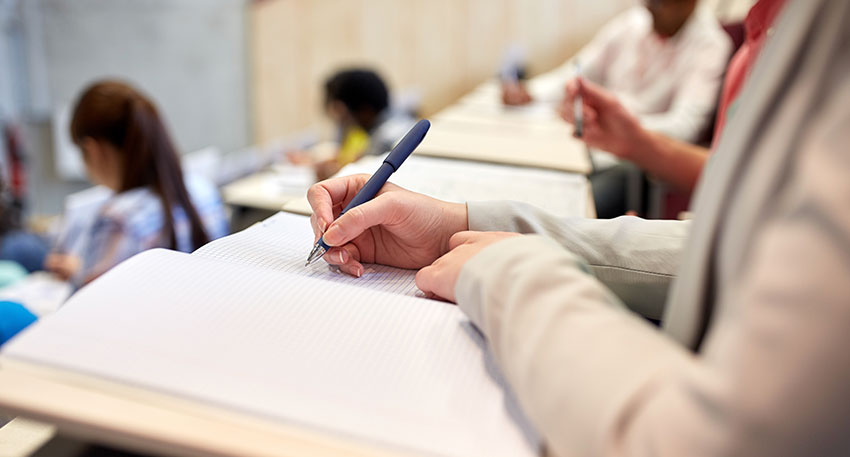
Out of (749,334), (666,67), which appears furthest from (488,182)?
(666,67)

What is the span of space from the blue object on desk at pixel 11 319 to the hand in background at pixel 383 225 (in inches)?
18.4

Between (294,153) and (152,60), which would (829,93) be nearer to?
(294,153)

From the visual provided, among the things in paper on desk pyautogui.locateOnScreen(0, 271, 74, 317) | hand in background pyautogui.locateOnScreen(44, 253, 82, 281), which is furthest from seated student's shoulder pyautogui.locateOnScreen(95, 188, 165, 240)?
hand in background pyautogui.locateOnScreen(44, 253, 82, 281)

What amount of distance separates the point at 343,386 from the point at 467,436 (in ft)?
0.30

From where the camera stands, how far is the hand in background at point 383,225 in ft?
2.23

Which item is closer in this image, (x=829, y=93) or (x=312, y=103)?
(x=829, y=93)

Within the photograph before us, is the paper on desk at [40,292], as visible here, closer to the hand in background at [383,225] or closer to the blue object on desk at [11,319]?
the blue object on desk at [11,319]

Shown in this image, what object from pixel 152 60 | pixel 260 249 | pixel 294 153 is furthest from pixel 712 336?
pixel 152 60

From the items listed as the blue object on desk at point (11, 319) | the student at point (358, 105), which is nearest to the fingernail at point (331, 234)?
the blue object on desk at point (11, 319)

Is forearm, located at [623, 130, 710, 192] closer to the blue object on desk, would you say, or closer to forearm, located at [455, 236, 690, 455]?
forearm, located at [455, 236, 690, 455]

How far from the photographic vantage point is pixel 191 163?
11.6 ft

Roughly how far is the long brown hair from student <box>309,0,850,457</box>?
1645 mm

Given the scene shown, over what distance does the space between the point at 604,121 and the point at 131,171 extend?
1.38 metres

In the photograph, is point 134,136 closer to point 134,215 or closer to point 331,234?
point 134,215
